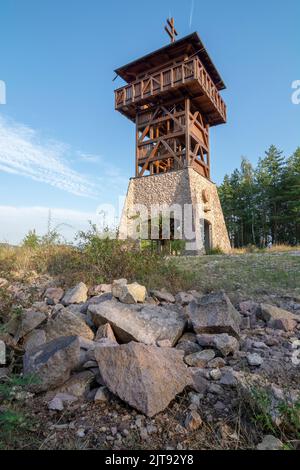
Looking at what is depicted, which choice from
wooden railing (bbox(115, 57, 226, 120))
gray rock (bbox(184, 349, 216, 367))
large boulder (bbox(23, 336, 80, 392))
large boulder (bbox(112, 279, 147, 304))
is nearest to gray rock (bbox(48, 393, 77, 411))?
large boulder (bbox(23, 336, 80, 392))

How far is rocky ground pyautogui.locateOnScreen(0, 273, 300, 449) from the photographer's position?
143cm

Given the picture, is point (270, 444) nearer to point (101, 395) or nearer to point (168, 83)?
point (101, 395)

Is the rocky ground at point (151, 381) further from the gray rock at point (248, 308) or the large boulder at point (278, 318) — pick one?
the gray rock at point (248, 308)

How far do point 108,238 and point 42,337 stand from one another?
120 inches

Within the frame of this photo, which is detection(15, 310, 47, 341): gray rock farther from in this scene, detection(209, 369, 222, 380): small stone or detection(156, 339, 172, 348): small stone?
detection(209, 369, 222, 380): small stone

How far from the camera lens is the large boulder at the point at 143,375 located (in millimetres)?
1621

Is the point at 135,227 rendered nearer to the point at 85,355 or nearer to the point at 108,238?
the point at 108,238

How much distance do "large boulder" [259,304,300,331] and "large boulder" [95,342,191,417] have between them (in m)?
1.46

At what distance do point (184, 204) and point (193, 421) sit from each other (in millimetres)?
12967

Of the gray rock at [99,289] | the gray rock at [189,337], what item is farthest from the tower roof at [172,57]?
the gray rock at [189,337]

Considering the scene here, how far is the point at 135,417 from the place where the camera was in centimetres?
158

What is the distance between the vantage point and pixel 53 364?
6.15 ft

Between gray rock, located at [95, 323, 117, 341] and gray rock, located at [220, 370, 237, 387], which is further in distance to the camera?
gray rock, located at [95, 323, 117, 341]

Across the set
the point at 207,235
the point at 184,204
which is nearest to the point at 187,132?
the point at 184,204
